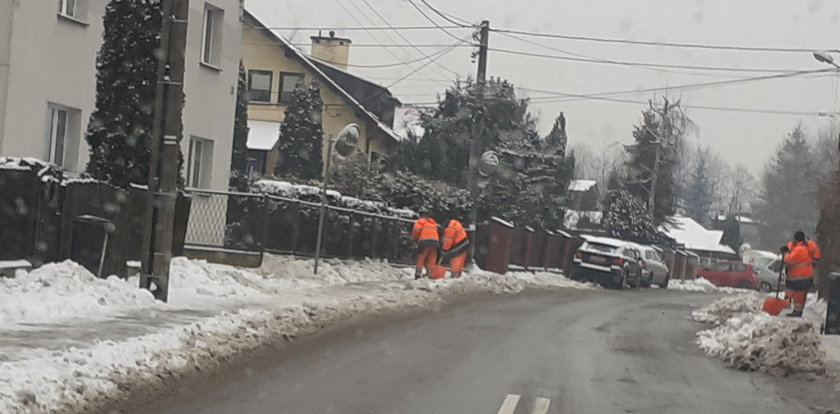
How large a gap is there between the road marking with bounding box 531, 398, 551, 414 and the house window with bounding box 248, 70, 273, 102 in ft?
130

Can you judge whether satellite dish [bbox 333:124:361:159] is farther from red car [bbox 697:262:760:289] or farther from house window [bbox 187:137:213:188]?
red car [bbox 697:262:760:289]

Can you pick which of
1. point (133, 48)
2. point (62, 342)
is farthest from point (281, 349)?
point (133, 48)

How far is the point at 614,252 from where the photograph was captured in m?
36.3

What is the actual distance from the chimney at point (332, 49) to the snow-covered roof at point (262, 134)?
10.2 m

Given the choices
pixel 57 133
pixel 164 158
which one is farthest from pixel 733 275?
pixel 164 158

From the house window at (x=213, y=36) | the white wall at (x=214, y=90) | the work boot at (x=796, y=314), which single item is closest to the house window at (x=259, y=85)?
the white wall at (x=214, y=90)

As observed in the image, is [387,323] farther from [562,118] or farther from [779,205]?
[779,205]

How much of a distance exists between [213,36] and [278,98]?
22898mm

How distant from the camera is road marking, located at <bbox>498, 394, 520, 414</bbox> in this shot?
933 centimetres

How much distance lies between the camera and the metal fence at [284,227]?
70.8ft

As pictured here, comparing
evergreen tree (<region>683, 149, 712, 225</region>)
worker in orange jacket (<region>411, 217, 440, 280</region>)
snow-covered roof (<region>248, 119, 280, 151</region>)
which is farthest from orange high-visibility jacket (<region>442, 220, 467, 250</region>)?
evergreen tree (<region>683, 149, 712, 225</region>)

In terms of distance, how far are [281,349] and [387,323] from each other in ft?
12.6

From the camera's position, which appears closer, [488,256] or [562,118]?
[488,256]

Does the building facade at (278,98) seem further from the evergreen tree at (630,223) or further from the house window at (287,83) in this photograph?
the evergreen tree at (630,223)
